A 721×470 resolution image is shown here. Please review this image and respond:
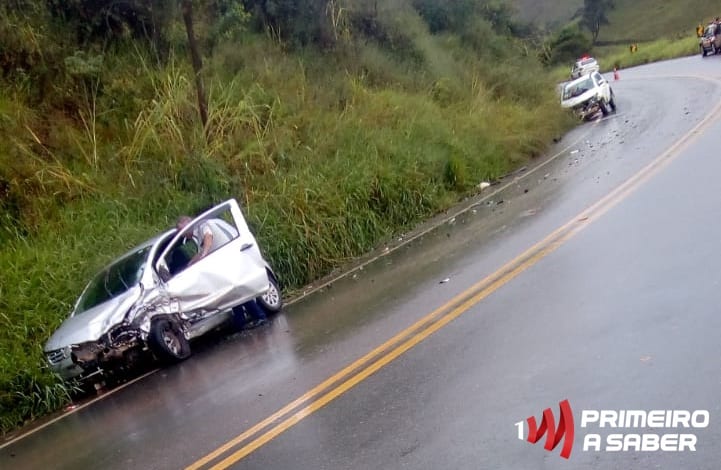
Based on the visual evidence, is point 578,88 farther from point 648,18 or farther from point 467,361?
point 648,18

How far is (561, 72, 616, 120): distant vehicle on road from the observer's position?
30.2 meters

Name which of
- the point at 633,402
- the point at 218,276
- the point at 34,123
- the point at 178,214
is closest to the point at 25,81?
the point at 34,123

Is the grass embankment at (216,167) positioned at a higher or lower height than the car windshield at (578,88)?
higher

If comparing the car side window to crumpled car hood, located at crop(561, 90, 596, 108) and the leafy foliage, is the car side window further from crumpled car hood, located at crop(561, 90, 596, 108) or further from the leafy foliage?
the leafy foliage

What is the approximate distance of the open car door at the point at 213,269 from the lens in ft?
34.2

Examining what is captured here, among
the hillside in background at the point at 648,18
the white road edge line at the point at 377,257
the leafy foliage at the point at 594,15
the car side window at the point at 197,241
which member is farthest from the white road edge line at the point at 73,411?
the leafy foliage at the point at 594,15

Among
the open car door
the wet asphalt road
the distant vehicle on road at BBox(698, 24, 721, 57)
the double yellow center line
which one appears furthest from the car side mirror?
the distant vehicle on road at BBox(698, 24, 721, 57)

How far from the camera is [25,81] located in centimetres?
1616

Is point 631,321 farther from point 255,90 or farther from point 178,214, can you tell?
Answer: point 255,90

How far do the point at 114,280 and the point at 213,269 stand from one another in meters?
1.23

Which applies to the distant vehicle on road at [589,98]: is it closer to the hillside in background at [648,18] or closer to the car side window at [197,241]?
the car side window at [197,241]

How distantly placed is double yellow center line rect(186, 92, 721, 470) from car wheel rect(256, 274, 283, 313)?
3285mm

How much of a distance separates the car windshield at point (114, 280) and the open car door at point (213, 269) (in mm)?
296

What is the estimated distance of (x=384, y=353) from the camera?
7727mm
